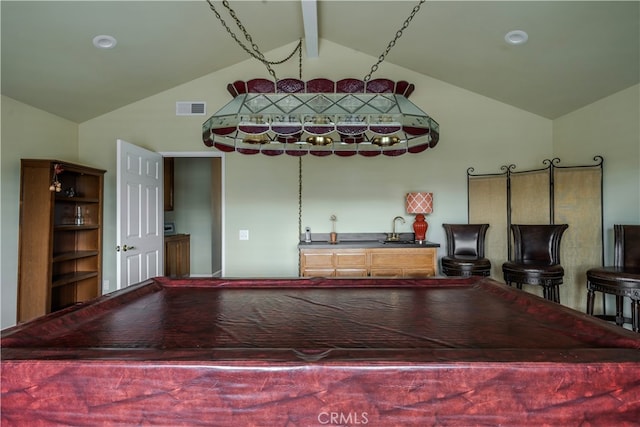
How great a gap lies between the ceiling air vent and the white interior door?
62cm

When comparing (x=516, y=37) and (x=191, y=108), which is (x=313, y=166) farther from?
(x=516, y=37)

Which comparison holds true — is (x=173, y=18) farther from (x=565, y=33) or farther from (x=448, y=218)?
(x=448, y=218)

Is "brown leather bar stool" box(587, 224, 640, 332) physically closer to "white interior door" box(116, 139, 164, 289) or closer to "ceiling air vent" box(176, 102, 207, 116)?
"white interior door" box(116, 139, 164, 289)

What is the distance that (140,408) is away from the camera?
3.03 ft

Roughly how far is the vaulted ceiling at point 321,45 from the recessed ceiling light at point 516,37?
47 mm

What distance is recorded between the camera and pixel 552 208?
3771 mm

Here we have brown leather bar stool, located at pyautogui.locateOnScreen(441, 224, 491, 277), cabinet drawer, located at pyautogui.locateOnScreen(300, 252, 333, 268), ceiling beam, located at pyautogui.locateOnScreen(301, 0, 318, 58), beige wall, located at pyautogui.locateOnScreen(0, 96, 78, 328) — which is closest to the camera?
ceiling beam, located at pyautogui.locateOnScreen(301, 0, 318, 58)

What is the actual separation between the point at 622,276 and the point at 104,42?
184 inches

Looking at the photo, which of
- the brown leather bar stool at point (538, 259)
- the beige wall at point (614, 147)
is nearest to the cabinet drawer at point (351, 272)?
the brown leather bar stool at point (538, 259)

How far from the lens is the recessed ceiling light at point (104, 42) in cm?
299

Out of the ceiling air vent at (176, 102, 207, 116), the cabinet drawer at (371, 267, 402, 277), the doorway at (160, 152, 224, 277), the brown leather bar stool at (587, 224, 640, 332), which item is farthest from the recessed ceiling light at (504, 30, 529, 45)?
the doorway at (160, 152, 224, 277)

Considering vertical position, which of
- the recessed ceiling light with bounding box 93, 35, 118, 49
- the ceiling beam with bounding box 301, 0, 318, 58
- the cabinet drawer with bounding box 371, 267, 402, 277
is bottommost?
the cabinet drawer with bounding box 371, 267, 402, 277

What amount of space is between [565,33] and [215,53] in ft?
11.1

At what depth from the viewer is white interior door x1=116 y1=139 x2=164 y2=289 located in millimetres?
3348
